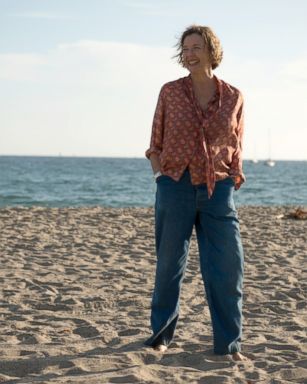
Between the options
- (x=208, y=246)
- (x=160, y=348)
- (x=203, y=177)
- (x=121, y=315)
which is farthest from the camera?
(x=121, y=315)

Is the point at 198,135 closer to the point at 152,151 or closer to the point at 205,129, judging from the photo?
the point at 205,129

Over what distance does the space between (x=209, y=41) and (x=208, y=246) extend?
1.15m

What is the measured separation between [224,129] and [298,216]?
36.1ft

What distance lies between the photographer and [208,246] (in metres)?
3.95

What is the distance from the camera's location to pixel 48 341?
173 inches

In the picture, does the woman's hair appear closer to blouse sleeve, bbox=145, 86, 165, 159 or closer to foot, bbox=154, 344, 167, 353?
blouse sleeve, bbox=145, 86, 165, 159

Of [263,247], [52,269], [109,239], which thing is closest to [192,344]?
[52,269]

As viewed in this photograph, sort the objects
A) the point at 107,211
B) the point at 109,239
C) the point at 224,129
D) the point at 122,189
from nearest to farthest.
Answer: the point at 224,129 < the point at 109,239 < the point at 107,211 < the point at 122,189

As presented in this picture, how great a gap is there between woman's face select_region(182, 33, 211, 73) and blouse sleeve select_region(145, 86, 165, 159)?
226mm

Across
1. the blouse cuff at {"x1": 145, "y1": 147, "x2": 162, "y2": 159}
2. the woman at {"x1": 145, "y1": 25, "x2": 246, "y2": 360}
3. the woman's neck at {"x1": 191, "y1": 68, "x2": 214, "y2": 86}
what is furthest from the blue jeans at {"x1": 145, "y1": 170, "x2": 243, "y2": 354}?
the woman's neck at {"x1": 191, "y1": 68, "x2": 214, "y2": 86}

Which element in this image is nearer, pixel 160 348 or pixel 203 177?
pixel 203 177

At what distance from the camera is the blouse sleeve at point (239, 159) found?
392 centimetres

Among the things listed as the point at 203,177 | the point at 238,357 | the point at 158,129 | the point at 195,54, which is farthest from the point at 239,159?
the point at 238,357

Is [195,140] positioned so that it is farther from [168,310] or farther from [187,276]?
[187,276]
